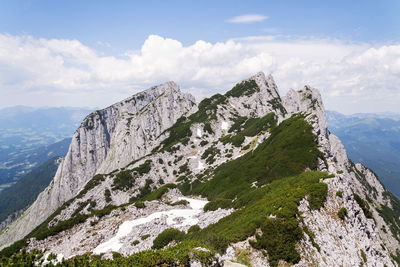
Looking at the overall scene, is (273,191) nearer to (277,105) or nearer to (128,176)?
(128,176)

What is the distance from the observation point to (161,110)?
190 metres

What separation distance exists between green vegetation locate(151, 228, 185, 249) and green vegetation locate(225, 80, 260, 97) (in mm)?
131853

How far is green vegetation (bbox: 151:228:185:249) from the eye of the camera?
31.5 metres

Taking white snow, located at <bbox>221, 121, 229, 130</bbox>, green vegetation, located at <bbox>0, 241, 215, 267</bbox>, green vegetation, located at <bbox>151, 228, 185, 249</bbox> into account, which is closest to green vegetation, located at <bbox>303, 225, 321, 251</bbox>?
green vegetation, located at <bbox>0, 241, 215, 267</bbox>

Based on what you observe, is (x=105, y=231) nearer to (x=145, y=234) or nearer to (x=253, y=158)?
(x=145, y=234)

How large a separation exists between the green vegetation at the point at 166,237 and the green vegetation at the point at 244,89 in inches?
5191

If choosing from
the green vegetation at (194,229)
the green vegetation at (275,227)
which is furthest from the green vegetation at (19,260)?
the green vegetation at (194,229)

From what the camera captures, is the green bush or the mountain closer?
the green bush

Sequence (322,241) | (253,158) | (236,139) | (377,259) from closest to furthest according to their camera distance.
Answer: (322,241)
(377,259)
(253,158)
(236,139)

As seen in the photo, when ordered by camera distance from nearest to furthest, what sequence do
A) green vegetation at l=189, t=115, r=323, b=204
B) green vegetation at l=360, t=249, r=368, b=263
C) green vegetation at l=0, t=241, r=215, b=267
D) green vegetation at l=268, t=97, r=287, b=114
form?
green vegetation at l=0, t=241, r=215, b=267
green vegetation at l=360, t=249, r=368, b=263
green vegetation at l=189, t=115, r=323, b=204
green vegetation at l=268, t=97, r=287, b=114

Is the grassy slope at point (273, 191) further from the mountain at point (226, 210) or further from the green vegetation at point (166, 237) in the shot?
the green vegetation at point (166, 237)

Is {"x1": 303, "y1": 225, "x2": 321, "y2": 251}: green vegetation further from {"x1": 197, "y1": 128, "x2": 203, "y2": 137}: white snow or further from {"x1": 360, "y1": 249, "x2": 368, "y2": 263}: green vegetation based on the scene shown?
{"x1": 197, "y1": 128, "x2": 203, "y2": 137}: white snow

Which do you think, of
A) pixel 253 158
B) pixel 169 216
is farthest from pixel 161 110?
pixel 169 216

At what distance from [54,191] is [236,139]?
12926cm
